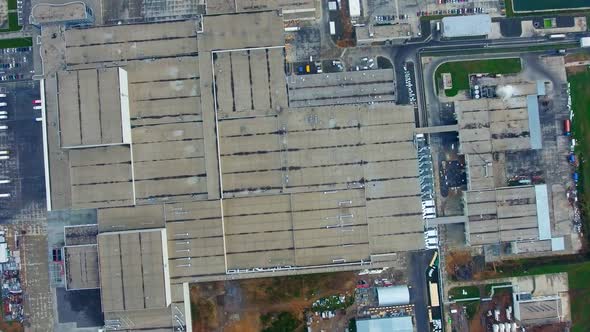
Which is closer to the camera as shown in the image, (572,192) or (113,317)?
(113,317)

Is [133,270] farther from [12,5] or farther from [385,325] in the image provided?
[12,5]

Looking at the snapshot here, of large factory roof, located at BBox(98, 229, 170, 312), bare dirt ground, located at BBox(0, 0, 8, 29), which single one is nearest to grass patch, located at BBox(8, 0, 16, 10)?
bare dirt ground, located at BBox(0, 0, 8, 29)

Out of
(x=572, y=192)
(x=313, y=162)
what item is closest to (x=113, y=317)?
(x=313, y=162)

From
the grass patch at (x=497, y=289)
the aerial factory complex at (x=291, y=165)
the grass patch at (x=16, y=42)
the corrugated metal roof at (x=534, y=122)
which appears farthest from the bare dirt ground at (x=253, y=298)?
the grass patch at (x=16, y=42)

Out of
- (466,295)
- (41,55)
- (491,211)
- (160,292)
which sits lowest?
(466,295)

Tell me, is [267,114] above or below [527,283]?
above

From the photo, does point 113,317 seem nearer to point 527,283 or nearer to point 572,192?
point 527,283

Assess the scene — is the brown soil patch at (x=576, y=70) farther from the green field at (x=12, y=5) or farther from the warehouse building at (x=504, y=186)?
the green field at (x=12, y=5)
